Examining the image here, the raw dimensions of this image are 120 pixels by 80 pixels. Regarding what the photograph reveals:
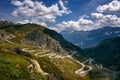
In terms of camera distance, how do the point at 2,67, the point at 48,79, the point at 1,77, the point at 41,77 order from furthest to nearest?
the point at 48,79
the point at 41,77
the point at 2,67
the point at 1,77

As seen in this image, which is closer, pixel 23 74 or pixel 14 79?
pixel 14 79

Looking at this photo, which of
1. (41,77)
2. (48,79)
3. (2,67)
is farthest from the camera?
(48,79)

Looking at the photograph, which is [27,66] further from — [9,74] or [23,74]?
[9,74]

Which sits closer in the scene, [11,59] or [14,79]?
[14,79]

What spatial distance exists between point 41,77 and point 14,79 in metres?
28.9

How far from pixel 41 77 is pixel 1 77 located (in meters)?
34.7

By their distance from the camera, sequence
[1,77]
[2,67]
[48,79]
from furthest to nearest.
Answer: [48,79], [2,67], [1,77]

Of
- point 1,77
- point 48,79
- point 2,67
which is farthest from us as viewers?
point 48,79

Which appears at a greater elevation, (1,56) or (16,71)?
(1,56)

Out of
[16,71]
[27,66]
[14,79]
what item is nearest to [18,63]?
[27,66]

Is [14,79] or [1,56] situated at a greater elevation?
[1,56]

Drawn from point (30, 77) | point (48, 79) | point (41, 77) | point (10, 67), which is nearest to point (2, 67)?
point (10, 67)

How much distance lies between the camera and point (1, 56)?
167 metres

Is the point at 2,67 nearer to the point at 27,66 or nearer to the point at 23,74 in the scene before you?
the point at 23,74
